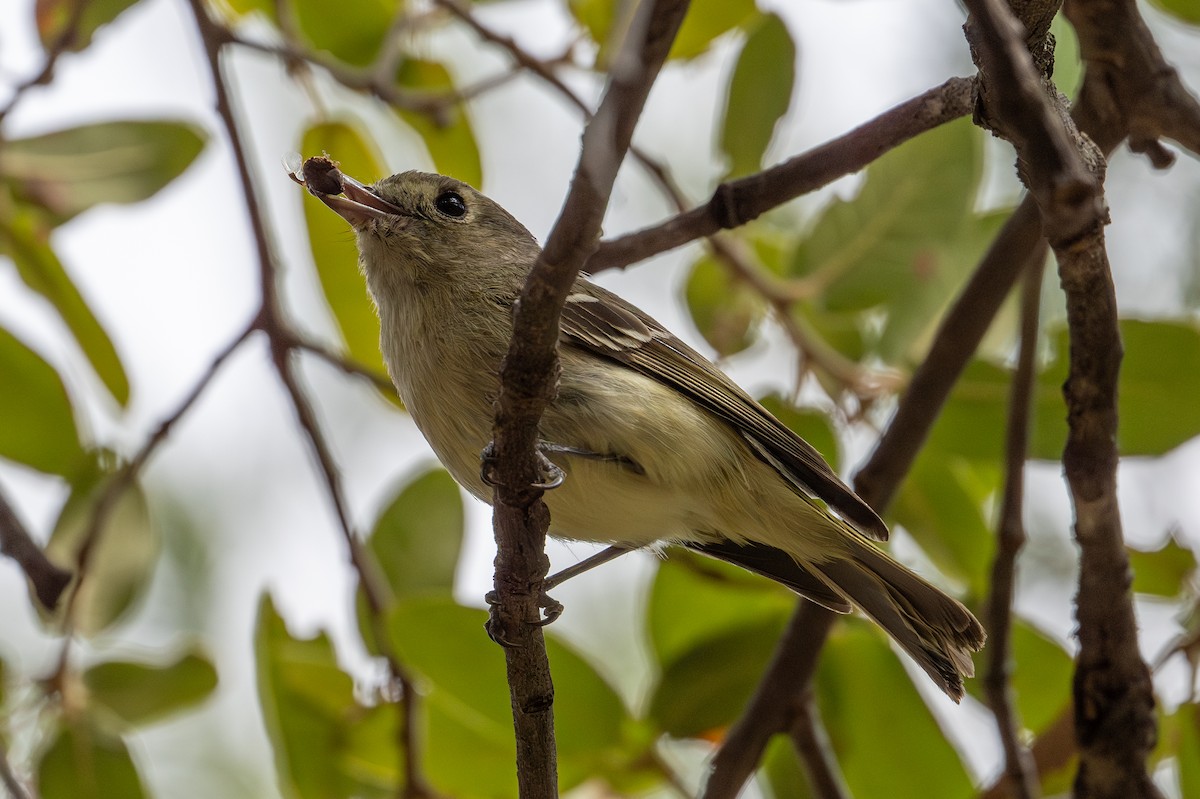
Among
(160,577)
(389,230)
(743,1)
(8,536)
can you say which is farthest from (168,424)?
(160,577)

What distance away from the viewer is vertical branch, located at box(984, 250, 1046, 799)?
2967mm

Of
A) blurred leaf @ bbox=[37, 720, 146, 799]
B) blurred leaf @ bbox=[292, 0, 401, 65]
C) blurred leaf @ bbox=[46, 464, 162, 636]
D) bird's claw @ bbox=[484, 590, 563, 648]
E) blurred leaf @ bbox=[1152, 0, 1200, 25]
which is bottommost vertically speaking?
blurred leaf @ bbox=[37, 720, 146, 799]

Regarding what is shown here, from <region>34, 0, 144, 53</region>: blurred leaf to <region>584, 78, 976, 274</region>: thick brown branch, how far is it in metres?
1.67

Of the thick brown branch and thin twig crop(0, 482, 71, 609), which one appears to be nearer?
the thick brown branch

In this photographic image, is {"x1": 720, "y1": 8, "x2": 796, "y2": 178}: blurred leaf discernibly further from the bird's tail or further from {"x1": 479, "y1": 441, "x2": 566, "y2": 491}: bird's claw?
{"x1": 479, "y1": 441, "x2": 566, "y2": 491}: bird's claw

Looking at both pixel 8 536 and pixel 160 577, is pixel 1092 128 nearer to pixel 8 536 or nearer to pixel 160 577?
pixel 8 536

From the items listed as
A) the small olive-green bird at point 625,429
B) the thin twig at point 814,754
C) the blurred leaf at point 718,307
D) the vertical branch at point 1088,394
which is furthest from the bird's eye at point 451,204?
the vertical branch at point 1088,394

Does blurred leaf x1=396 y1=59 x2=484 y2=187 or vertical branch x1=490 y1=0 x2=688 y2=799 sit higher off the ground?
blurred leaf x1=396 y1=59 x2=484 y2=187

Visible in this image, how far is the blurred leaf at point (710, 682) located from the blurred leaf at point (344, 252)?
1217 millimetres

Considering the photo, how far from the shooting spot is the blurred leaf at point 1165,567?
3.13m

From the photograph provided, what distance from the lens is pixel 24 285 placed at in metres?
3.56

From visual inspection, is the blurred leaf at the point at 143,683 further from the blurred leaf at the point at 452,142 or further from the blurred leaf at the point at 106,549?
the blurred leaf at the point at 452,142

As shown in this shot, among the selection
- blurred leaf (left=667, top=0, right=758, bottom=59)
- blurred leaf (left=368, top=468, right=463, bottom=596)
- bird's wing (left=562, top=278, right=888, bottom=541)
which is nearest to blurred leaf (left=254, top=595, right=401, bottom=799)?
blurred leaf (left=368, top=468, right=463, bottom=596)

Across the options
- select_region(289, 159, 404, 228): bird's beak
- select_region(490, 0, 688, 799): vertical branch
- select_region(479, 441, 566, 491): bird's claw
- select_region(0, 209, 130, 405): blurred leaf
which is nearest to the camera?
select_region(490, 0, 688, 799): vertical branch
